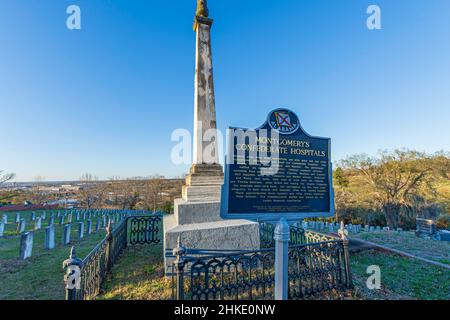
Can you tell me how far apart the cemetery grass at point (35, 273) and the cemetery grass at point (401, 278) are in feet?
21.3

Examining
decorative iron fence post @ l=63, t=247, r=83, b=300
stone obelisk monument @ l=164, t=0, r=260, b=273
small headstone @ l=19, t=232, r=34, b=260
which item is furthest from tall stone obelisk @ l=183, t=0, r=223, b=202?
small headstone @ l=19, t=232, r=34, b=260

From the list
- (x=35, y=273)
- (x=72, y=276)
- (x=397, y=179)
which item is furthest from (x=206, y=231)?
(x=397, y=179)

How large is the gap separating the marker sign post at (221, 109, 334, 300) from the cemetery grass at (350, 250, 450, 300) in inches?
102

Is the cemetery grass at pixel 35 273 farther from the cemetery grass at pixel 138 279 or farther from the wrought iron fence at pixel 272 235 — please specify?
the wrought iron fence at pixel 272 235

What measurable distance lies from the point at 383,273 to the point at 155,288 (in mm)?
5760

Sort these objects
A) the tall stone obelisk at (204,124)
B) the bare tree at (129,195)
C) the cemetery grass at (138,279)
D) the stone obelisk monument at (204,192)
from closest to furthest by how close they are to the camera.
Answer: the cemetery grass at (138,279) < the stone obelisk monument at (204,192) < the tall stone obelisk at (204,124) < the bare tree at (129,195)

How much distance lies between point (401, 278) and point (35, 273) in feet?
31.1

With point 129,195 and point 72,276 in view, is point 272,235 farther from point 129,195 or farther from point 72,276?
point 129,195

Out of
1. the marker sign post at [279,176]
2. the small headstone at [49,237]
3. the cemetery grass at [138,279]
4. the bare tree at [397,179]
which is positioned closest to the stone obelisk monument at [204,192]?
the cemetery grass at [138,279]

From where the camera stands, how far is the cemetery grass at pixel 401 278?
4102mm
